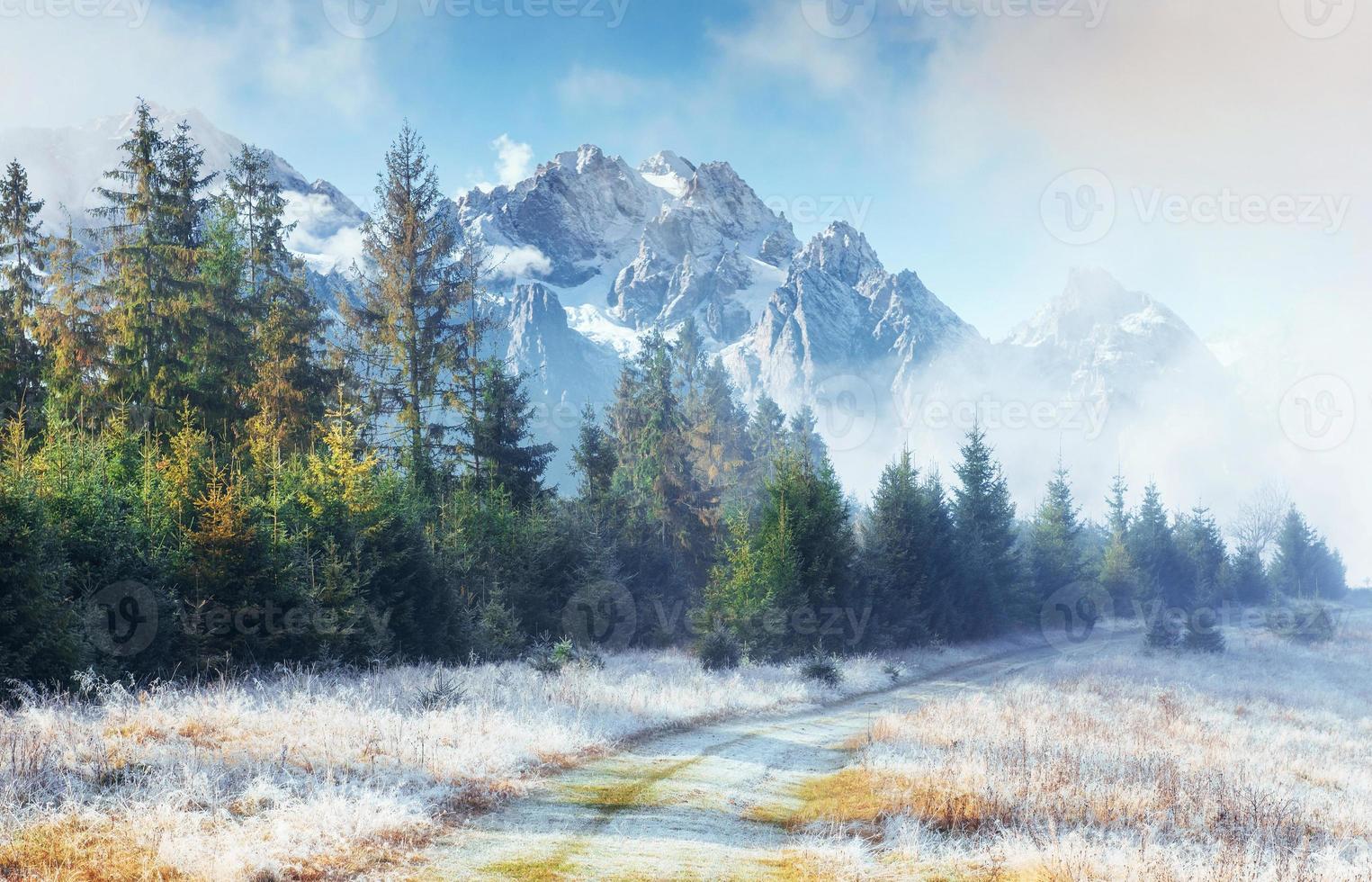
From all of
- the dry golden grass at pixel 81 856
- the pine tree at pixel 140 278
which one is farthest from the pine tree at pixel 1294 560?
the dry golden grass at pixel 81 856

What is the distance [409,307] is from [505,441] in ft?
24.3

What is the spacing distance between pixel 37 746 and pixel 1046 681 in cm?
2720

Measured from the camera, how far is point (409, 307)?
29.8 meters

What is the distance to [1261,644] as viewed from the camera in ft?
160

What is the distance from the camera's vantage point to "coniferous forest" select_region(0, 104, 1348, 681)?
1469cm

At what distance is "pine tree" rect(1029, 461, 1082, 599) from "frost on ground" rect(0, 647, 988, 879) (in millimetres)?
45717

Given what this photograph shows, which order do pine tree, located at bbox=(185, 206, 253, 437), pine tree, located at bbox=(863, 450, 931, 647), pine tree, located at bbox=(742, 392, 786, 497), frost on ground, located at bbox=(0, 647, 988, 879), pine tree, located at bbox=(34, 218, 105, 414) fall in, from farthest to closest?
pine tree, located at bbox=(742, 392, 786, 497)
pine tree, located at bbox=(863, 450, 931, 647)
pine tree, located at bbox=(185, 206, 253, 437)
pine tree, located at bbox=(34, 218, 105, 414)
frost on ground, located at bbox=(0, 647, 988, 879)

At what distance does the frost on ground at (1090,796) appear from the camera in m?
7.94

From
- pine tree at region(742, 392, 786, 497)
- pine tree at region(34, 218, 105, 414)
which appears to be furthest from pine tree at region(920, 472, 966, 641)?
pine tree at region(34, 218, 105, 414)

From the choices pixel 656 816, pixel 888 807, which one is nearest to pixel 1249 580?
pixel 888 807

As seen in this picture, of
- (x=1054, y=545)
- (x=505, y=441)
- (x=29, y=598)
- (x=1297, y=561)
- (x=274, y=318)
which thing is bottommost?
(x=1297, y=561)

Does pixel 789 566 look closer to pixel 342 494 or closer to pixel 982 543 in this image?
pixel 342 494

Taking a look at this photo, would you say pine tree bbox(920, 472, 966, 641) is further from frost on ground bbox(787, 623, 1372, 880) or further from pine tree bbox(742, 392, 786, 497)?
pine tree bbox(742, 392, 786, 497)

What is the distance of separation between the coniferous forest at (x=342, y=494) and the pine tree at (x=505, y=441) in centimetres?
12
